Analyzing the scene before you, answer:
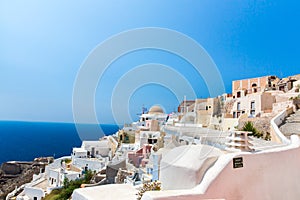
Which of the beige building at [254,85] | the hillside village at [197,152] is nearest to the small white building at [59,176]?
the hillside village at [197,152]

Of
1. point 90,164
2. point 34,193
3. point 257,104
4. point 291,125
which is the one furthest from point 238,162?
point 34,193

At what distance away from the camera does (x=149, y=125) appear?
33.8 m

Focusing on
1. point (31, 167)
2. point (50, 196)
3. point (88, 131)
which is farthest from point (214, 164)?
point (31, 167)

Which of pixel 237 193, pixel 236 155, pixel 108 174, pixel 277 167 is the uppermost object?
pixel 236 155

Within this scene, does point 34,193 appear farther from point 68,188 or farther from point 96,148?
point 96,148

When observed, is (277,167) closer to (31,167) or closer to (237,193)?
(237,193)

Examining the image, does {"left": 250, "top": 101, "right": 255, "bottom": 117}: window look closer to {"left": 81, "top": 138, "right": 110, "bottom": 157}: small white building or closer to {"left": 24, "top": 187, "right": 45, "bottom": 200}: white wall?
{"left": 81, "top": 138, "right": 110, "bottom": 157}: small white building

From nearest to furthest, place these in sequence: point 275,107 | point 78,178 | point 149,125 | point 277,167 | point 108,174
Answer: point 277,167, point 275,107, point 108,174, point 78,178, point 149,125

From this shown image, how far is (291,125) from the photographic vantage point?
14.1m

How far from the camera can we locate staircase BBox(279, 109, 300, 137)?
1272 cm

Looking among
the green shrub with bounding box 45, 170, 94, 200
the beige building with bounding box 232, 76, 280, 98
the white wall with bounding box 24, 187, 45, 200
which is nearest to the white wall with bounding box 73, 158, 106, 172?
the green shrub with bounding box 45, 170, 94, 200

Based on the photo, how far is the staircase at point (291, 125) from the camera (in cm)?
1272

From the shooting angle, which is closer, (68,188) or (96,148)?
(68,188)

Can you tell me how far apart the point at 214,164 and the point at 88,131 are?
712 cm
